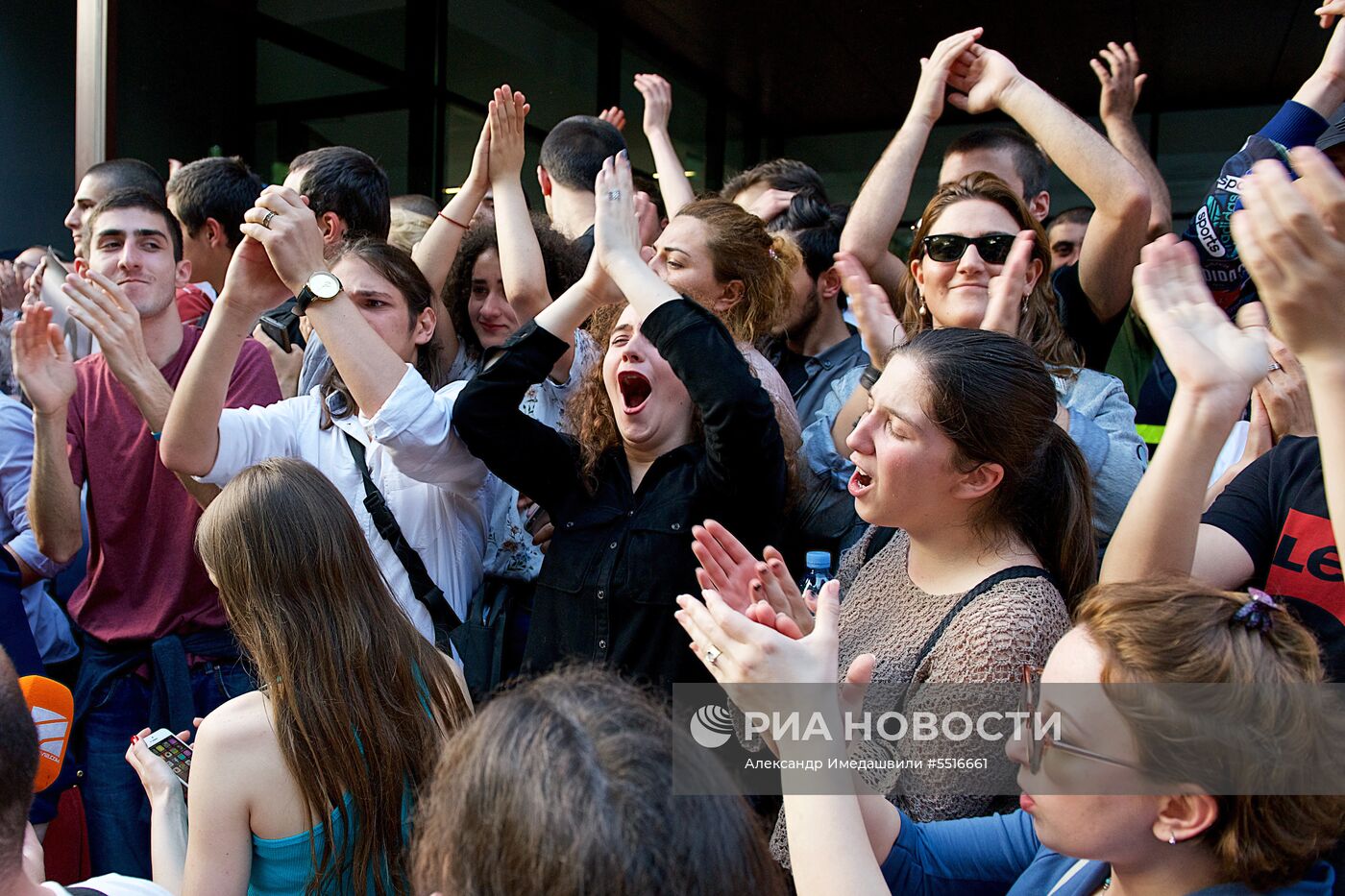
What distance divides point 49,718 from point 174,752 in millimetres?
288

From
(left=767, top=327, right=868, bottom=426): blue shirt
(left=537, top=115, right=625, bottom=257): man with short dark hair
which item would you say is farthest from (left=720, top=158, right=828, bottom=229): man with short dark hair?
(left=767, top=327, right=868, bottom=426): blue shirt

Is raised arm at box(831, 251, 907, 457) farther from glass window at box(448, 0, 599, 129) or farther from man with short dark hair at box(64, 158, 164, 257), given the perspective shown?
glass window at box(448, 0, 599, 129)

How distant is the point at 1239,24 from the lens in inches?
281

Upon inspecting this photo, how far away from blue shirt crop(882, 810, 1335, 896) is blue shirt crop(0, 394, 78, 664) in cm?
254

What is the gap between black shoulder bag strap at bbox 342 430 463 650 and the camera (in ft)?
8.07

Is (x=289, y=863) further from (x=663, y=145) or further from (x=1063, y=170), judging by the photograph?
(x=663, y=145)

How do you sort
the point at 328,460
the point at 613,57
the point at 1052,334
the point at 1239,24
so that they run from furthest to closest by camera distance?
the point at 613,57 < the point at 1239,24 < the point at 328,460 < the point at 1052,334

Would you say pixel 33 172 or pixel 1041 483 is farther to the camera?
pixel 33 172

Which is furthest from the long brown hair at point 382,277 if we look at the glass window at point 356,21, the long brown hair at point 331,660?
the glass window at point 356,21

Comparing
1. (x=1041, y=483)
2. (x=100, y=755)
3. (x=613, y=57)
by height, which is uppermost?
(x=613, y=57)

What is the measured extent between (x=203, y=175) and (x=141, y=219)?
0.49 meters

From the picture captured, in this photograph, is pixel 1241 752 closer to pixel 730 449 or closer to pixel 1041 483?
pixel 1041 483

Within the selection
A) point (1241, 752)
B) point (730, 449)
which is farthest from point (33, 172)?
point (1241, 752)

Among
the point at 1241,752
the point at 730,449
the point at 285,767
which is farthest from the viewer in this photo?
the point at 730,449
